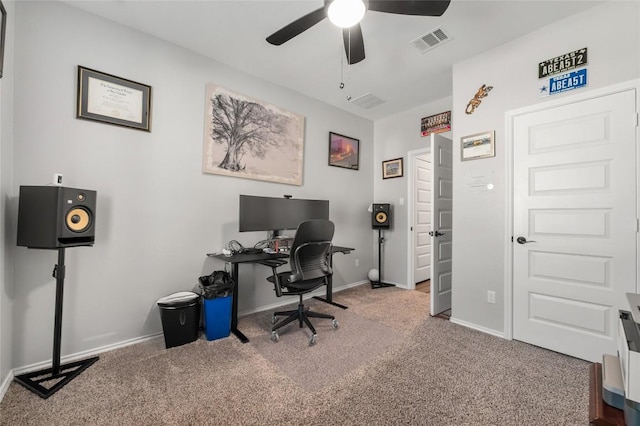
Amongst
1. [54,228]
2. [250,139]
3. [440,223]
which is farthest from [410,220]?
[54,228]

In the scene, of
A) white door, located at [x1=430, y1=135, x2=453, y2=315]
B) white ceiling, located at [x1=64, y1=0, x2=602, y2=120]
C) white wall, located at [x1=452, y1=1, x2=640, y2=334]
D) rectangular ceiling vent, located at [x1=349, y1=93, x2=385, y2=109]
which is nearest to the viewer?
white wall, located at [x1=452, y1=1, x2=640, y2=334]

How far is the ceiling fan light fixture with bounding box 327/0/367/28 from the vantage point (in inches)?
64.2

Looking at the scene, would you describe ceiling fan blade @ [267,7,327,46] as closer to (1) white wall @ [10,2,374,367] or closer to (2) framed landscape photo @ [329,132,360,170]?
(1) white wall @ [10,2,374,367]

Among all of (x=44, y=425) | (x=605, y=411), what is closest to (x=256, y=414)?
(x=44, y=425)

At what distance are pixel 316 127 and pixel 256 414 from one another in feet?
10.9

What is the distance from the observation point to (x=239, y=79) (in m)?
3.06

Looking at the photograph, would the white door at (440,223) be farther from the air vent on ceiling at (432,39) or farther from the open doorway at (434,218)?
the air vent on ceiling at (432,39)

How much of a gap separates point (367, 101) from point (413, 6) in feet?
7.36

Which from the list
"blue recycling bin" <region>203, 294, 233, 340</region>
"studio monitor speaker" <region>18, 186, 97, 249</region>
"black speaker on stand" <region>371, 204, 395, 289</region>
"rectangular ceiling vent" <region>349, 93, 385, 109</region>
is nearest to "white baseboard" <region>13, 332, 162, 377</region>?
"blue recycling bin" <region>203, 294, 233, 340</region>

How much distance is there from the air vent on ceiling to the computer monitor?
2.02m

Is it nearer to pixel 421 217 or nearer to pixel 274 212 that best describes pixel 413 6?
pixel 274 212

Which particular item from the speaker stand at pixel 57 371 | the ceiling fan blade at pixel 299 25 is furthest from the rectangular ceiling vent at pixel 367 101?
the speaker stand at pixel 57 371

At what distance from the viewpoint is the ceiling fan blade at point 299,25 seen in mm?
1775

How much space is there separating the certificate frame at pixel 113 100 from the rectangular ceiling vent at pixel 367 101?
255 cm
